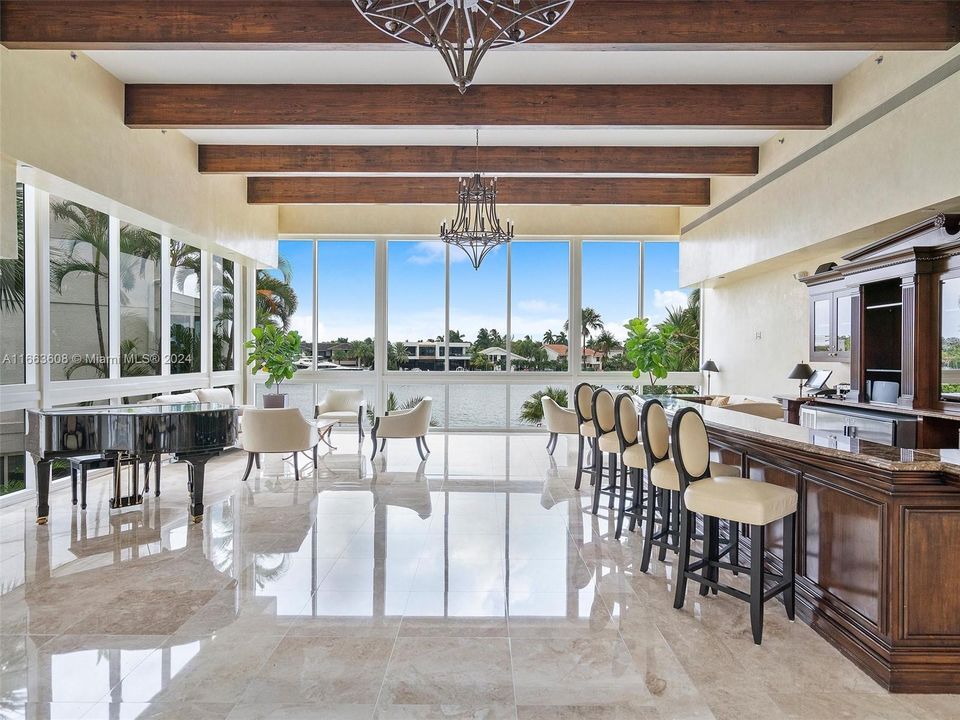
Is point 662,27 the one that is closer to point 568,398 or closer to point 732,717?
point 732,717

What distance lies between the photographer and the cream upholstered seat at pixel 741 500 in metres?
2.96

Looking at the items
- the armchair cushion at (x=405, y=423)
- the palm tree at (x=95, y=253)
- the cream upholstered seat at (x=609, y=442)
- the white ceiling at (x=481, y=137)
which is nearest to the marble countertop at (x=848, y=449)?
the cream upholstered seat at (x=609, y=442)

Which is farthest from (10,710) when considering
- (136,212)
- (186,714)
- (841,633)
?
(136,212)

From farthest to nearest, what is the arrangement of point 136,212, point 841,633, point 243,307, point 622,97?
point 243,307 → point 136,212 → point 622,97 → point 841,633

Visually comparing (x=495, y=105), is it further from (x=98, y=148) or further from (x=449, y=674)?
(x=449, y=674)

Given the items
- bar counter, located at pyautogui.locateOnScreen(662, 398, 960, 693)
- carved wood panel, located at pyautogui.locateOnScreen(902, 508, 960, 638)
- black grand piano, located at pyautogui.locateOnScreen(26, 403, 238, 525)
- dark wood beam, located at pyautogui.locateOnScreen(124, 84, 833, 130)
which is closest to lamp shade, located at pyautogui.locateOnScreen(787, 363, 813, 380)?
dark wood beam, located at pyautogui.locateOnScreen(124, 84, 833, 130)

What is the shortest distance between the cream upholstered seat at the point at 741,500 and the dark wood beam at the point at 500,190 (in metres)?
6.80

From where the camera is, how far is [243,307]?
1044 centimetres

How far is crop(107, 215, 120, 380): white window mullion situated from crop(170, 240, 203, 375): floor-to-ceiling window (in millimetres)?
1234

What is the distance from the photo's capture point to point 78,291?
21.0ft

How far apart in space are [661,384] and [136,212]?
8500mm

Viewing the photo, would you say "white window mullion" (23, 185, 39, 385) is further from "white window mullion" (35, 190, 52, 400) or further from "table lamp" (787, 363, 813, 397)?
"table lamp" (787, 363, 813, 397)

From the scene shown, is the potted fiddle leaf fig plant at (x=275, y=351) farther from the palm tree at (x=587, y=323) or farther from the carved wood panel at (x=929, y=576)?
the carved wood panel at (x=929, y=576)

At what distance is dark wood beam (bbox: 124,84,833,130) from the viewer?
228 inches
